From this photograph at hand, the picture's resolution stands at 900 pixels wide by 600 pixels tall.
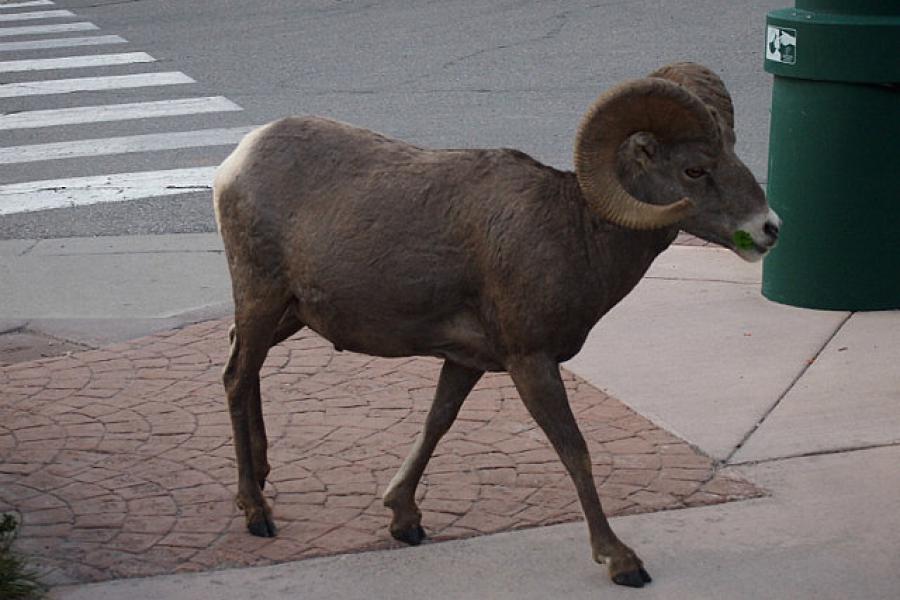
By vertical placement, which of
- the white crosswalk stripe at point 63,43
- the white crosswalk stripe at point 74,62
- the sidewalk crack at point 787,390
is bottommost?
the white crosswalk stripe at point 63,43

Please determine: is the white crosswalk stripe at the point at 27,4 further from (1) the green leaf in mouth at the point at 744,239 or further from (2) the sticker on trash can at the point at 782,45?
(1) the green leaf in mouth at the point at 744,239

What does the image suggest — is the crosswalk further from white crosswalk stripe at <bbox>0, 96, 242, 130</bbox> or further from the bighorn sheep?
the bighorn sheep

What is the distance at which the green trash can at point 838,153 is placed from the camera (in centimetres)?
759

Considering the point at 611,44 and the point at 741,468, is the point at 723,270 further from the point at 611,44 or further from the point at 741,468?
the point at 611,44

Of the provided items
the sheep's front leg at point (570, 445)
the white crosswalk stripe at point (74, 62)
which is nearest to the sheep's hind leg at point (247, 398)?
the sheep's front leg at point (570, 445)

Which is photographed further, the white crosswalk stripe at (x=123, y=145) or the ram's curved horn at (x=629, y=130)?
the white crosswalk stripe at (x=123, y=145)

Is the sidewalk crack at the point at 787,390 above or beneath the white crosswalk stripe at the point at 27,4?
above

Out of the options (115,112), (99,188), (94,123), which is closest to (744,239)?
(99,188)

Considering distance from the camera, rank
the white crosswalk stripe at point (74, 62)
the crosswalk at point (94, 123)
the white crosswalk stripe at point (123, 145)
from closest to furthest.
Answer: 1. the crosswalk at point (94, 123)
2. the white crosswalk stripe at point (123, 145)
3. the white crosswalk stripe at point (74, 62)

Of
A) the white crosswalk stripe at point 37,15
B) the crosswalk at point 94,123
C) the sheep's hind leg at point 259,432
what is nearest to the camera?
the sheep's hind leg at point 259,432

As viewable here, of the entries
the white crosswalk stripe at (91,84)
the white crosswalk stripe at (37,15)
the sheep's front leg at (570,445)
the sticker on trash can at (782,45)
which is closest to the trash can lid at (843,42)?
the sticker on trash can at (782,45)

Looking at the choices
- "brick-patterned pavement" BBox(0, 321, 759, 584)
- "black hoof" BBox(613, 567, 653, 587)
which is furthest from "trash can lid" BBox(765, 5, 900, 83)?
"black hoof" BBox(613, 567, 653, 587)

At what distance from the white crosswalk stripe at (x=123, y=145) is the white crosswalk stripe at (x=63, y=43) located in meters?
4.48

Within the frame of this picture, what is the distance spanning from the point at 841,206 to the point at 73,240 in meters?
4.75
